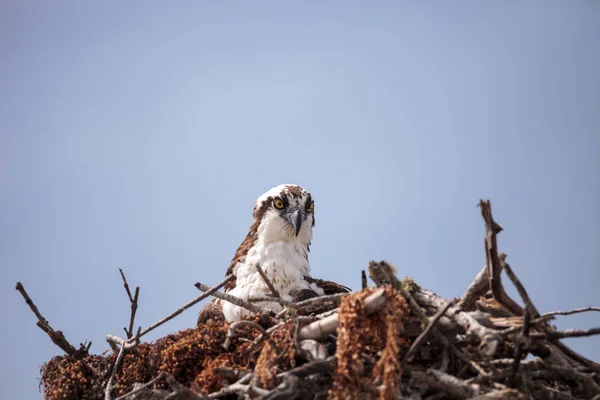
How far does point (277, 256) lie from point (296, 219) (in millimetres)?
456

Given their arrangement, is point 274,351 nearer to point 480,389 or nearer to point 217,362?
point 217,362

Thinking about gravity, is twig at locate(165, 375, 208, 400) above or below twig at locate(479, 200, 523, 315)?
below

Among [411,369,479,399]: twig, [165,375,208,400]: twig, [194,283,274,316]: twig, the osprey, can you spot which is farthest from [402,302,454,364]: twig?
the osprey

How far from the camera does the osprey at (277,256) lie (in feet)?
21.0

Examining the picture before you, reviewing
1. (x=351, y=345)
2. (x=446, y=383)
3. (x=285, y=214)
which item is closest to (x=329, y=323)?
(x=351, y=345)

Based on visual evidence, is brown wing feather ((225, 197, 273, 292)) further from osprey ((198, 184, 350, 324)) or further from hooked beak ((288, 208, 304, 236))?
hooked beak ((288, 208, 304, 236))

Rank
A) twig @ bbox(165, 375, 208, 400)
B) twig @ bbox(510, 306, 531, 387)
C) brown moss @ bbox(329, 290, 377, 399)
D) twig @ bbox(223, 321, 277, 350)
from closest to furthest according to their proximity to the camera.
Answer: twig @ bbox(510, 306, 531, 387) < brown moss @ bbox(329, 290, 377, 399) < twig @ bbox(165, 375, 208, 400) < twig @ bbox(223, 321, 277, 350)

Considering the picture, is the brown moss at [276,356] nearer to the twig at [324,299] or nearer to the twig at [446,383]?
the twig at [324,299]

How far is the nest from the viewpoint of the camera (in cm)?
398

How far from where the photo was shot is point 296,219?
7090 mm

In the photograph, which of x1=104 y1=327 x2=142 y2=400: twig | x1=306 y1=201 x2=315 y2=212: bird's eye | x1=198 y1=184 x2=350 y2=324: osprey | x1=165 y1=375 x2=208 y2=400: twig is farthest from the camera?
x1=306 y1=201 x2=315 y2=212: bird's eye

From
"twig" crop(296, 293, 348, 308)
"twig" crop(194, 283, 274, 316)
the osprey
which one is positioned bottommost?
"twig" crop(296, 293, 348, 308)

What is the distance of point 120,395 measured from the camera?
510cm

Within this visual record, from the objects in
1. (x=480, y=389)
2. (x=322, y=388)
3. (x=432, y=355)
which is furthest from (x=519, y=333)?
(x=322, y=388)
